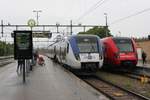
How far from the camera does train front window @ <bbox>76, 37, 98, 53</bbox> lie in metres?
25.6

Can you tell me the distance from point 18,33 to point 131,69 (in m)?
14.9

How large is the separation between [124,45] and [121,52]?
779 millimetres

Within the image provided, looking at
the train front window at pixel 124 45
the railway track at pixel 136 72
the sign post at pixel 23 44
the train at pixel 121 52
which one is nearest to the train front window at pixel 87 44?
the train at pixel 121 52

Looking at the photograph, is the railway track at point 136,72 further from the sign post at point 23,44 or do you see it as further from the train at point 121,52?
the sign post at point 23,44

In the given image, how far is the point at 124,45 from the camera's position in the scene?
28641 mm

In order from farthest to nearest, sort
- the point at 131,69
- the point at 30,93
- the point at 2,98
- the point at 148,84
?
the point at 131,69
the point at 148,84
the point at 30,93
the point at 2,98

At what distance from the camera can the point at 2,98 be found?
1348 cm

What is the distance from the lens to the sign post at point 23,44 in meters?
18.6

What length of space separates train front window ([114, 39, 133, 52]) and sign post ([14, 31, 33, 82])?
1089cm

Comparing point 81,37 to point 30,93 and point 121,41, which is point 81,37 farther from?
point 30,93

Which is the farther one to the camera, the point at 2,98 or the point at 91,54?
the point at 91,54

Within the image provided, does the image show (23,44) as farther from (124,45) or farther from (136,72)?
(136,72)

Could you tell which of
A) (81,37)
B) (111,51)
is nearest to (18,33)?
(81,37)

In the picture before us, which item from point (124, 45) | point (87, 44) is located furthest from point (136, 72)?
point (87, 44)
